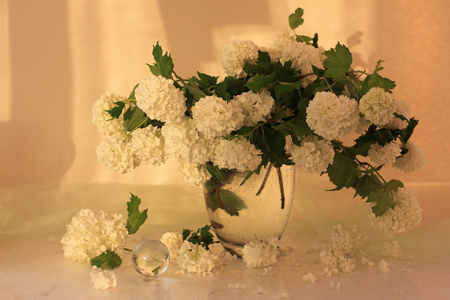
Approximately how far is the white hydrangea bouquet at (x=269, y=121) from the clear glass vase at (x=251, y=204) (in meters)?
0.03

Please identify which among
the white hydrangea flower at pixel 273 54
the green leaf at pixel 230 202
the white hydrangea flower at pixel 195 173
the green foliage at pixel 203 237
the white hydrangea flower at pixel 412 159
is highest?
the white hydrangea flower at pixel 273 54

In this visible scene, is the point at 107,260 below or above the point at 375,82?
below

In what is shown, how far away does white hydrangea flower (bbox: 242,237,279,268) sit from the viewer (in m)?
1.25

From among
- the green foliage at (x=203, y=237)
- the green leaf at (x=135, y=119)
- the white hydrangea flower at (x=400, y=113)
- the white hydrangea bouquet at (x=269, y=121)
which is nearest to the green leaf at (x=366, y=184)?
the white hydrangea bouquet at (x=269, y=121)

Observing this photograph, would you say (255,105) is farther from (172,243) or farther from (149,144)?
(172,243)

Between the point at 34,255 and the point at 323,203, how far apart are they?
77 cm

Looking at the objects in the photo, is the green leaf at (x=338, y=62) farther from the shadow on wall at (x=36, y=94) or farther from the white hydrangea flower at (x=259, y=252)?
the shadow on wall at (x=36, y=94)

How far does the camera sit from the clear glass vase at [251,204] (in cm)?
124

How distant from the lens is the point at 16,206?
173 cm

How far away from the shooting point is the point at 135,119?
1.18 meters

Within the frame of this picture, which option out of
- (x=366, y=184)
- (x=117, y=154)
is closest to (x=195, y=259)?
(x=117, y=154)

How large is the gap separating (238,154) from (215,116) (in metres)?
0.08

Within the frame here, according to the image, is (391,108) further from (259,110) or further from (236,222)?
(236,222)

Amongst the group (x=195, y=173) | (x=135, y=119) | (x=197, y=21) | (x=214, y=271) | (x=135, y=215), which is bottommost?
(x=214, y=271)
